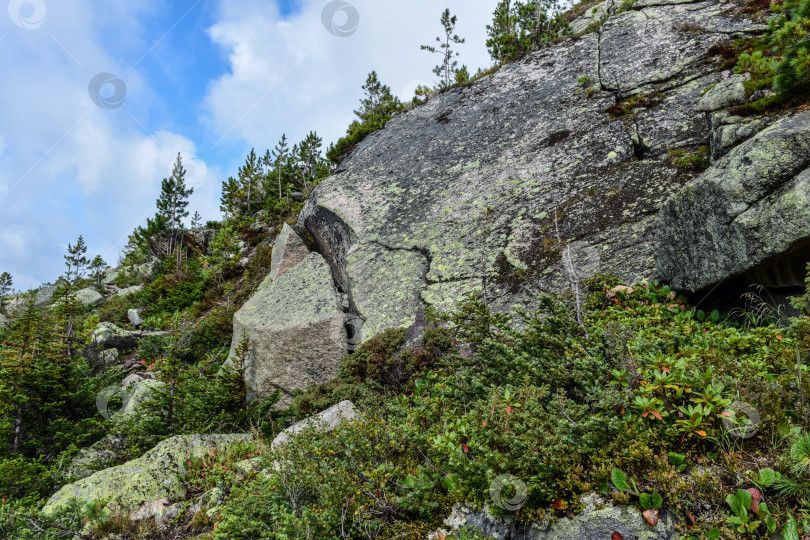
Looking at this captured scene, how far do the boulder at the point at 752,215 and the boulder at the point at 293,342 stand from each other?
6.50m

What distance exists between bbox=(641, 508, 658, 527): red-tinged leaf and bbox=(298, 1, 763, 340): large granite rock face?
427 centimetres

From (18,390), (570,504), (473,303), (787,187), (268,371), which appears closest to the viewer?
(570,504)

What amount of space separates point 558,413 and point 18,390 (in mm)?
9222

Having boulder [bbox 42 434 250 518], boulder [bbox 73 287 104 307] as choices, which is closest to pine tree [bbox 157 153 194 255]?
boulder [bbox 73 287 104 307]

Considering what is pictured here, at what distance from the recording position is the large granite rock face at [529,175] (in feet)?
26.4

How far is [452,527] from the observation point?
11.2ft

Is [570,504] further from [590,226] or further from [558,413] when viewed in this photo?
[590,226]

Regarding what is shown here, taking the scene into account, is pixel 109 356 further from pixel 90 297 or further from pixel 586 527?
pixel 586 527

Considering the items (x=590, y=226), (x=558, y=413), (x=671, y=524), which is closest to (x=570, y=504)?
(x=671, y=524)

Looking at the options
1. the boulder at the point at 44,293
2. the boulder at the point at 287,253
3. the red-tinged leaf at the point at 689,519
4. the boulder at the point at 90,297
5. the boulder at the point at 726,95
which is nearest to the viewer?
the red-tinged leaf at the point at 689,519

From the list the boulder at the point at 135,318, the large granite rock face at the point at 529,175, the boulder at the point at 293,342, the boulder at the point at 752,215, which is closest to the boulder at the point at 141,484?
the boulder at the point at 293,342

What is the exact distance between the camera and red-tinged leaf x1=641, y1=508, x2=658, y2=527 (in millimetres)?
2699

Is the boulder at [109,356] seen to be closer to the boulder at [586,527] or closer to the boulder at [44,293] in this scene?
the boulder at [586,527]

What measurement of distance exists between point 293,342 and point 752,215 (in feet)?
26.4
